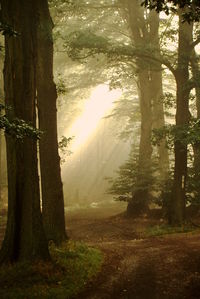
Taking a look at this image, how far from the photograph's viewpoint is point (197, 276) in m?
8.57

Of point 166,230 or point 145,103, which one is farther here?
point 145,103

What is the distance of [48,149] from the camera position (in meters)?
12.1

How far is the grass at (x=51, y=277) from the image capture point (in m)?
7.60

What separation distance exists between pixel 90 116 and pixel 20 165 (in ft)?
177

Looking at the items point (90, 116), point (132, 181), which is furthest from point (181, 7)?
point (90, 116)

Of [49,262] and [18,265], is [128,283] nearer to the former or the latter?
[49,262]

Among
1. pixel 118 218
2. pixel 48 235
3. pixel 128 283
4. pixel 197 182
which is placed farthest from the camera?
pixel 118 218

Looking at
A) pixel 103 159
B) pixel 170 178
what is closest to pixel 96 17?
pixel 170 178

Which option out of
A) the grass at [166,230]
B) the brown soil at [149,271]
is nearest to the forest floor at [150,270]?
the brown soil at [149,271]

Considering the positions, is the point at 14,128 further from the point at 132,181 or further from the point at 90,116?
the point at 90,116

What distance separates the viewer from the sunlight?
60.7 m

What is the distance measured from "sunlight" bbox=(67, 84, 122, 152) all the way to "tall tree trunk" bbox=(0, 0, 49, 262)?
162 feet

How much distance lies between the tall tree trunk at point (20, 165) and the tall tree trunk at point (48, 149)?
242 cm

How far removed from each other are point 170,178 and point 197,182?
1762mm
